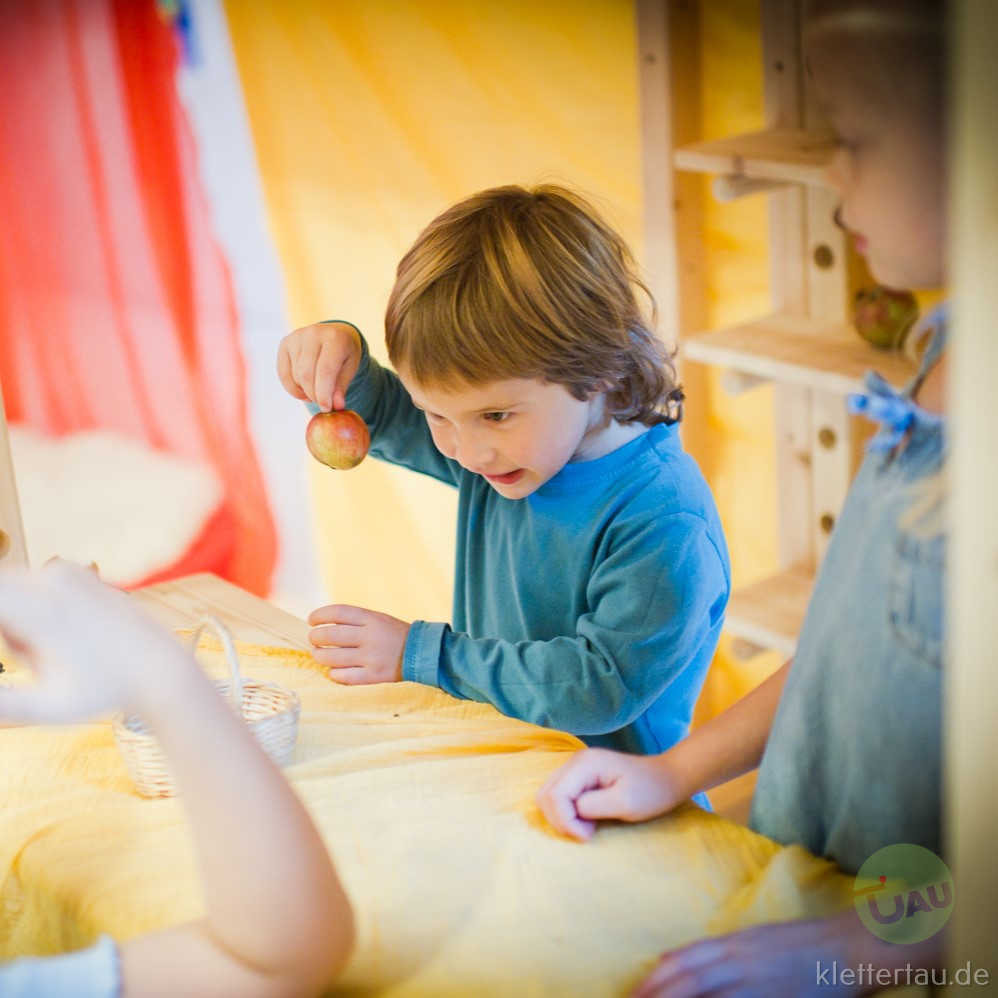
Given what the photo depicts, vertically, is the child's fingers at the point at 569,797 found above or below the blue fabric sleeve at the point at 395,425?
below

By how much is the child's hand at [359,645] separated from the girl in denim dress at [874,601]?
1.32 ft

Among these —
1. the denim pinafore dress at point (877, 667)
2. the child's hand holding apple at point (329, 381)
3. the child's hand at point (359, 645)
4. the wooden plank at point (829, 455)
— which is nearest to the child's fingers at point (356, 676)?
the child's hand at point (359, 645)

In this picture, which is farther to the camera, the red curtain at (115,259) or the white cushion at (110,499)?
the white cushion at (110,499)

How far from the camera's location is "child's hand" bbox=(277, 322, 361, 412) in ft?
3.93

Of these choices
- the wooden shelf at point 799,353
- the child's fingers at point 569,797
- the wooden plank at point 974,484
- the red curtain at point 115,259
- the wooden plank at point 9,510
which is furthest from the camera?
the red curtain at point 115,259

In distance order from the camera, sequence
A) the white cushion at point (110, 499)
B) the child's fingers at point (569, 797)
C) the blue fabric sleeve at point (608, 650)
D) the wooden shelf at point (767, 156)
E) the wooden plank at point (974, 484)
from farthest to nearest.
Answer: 1. the white cushion at point (110, 499)
2. the wooden shelf at point (767, 156)
3. the blue fabric sleeve at point (608, 650)
4. the child's fingers at point (569, 797)
5. the wooden plank at point (974, 484)

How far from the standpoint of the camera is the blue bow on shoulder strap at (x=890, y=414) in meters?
0.66

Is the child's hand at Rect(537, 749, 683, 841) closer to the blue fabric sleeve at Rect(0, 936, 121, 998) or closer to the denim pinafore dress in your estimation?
the denim pinafore dress

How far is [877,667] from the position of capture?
65cm

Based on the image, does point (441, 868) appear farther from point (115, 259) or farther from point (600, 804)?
point (115, 259)

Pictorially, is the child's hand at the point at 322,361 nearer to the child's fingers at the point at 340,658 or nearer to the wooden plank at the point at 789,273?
the child's fingers at the point at 340,658

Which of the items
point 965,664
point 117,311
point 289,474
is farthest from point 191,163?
point 965,664

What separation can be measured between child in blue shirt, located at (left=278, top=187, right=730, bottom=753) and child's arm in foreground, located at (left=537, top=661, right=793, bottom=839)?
7.8 inches

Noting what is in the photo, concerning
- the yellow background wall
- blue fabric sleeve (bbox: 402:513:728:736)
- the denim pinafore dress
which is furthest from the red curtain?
the denim pinafore dress
